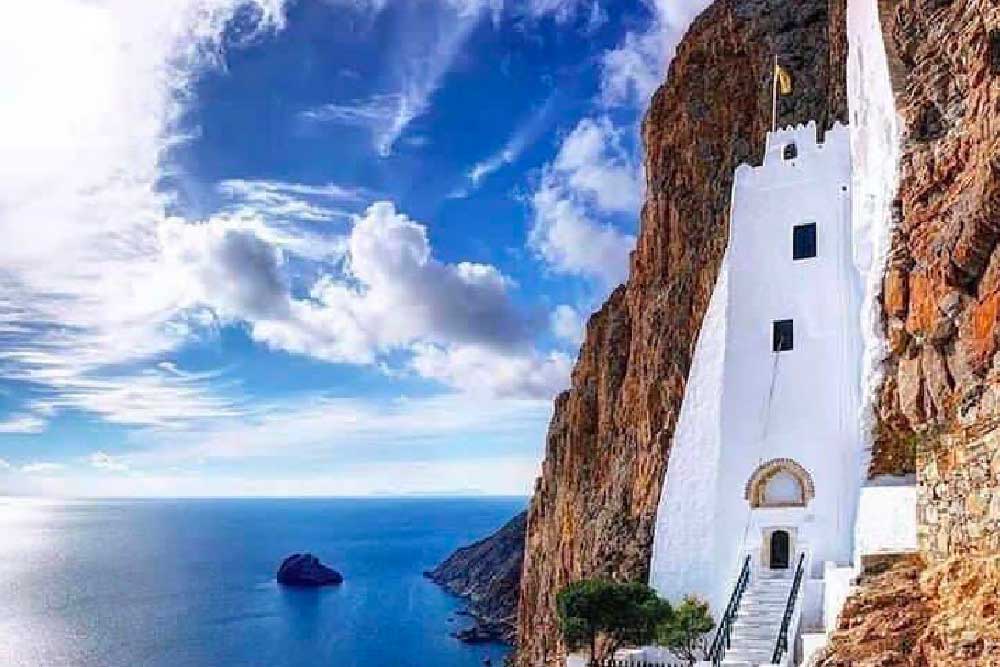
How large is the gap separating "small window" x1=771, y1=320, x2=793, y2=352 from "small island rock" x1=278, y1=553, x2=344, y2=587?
8750 cm

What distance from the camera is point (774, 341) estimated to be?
22531 mm

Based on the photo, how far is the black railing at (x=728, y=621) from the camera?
18156 mm

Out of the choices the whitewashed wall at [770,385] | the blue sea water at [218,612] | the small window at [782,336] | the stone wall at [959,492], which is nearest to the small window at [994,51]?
the stone wall at [959,492]

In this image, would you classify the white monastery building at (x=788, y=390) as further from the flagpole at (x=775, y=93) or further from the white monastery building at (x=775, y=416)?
the flagpole at (x=775, y=93)

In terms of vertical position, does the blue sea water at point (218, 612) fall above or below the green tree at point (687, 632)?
below

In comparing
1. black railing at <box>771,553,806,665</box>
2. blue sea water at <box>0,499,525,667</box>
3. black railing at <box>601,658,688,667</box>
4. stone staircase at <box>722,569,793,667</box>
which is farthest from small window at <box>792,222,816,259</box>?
blue sea water at <box>0,499,525,667</box>

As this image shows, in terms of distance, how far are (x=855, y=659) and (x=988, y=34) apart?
991 centimetres

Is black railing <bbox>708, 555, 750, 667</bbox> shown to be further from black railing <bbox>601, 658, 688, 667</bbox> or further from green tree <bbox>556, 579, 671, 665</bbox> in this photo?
green tree <bbox>556, 579, 671, 665</bbox>

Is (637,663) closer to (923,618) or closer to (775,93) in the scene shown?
(923,618)

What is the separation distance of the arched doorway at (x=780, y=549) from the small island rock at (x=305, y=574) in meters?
87.6

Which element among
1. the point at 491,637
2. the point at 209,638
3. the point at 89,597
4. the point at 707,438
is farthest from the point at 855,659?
the point at 89,597

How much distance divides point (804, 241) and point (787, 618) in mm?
8785

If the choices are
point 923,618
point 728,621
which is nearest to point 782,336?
point 728,621

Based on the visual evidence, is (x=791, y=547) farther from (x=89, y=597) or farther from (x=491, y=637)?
(x=89, y=597)
